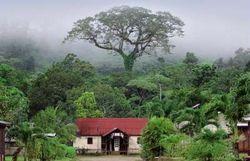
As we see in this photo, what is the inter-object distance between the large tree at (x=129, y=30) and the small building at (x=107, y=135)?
27917 mm

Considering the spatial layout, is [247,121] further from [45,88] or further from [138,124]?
Result: [45,88]

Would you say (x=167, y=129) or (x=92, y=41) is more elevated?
(x=92, y=41)

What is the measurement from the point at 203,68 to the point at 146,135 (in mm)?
35950

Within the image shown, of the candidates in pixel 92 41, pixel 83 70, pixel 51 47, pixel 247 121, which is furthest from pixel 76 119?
pixel 51 47

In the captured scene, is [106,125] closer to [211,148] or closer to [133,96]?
[133,96]

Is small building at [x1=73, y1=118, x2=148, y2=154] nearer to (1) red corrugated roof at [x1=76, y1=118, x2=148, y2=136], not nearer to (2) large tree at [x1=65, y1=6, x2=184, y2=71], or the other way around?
(1) red corrugated roof at [x1=76, y1=118, x2=148, y2=136]

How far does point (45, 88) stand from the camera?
81.8 m

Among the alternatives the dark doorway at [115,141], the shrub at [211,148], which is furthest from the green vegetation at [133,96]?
the dark doorway at [115,141]

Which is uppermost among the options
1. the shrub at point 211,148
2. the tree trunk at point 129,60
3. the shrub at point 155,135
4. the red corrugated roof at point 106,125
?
the tree trunk at point 129,60

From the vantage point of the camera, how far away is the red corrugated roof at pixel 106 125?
75.1m

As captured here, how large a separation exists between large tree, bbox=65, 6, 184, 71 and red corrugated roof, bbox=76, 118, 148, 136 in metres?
27.4

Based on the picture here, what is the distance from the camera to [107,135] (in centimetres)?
7538

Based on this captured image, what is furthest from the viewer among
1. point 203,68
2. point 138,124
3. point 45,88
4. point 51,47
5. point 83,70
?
point 51,47

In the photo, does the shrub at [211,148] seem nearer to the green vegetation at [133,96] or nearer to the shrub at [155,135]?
the green vegetation at [133,96]
